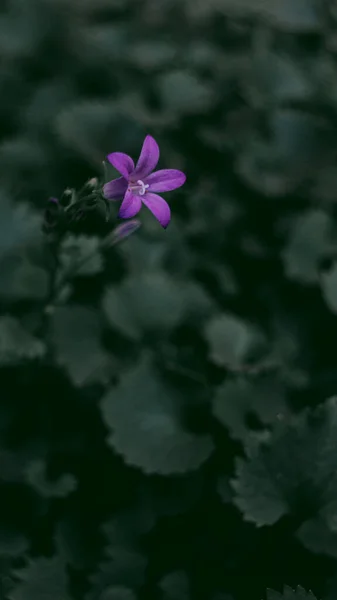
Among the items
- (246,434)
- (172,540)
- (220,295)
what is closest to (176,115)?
(220,295)

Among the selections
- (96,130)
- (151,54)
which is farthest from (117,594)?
(151,54)

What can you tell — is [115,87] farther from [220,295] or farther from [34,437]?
[34,437]

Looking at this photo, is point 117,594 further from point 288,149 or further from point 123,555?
point 288,149

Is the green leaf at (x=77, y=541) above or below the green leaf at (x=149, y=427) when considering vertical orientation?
below

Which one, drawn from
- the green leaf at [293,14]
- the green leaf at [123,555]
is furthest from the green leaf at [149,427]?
the green leaf at [293,14]

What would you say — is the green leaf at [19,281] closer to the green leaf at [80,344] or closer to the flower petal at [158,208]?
the green leaf at [80,344]

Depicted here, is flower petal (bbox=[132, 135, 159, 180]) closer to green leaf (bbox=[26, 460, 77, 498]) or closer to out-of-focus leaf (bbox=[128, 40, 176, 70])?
green leaf (bbox=[26, 460, 77, 498])
